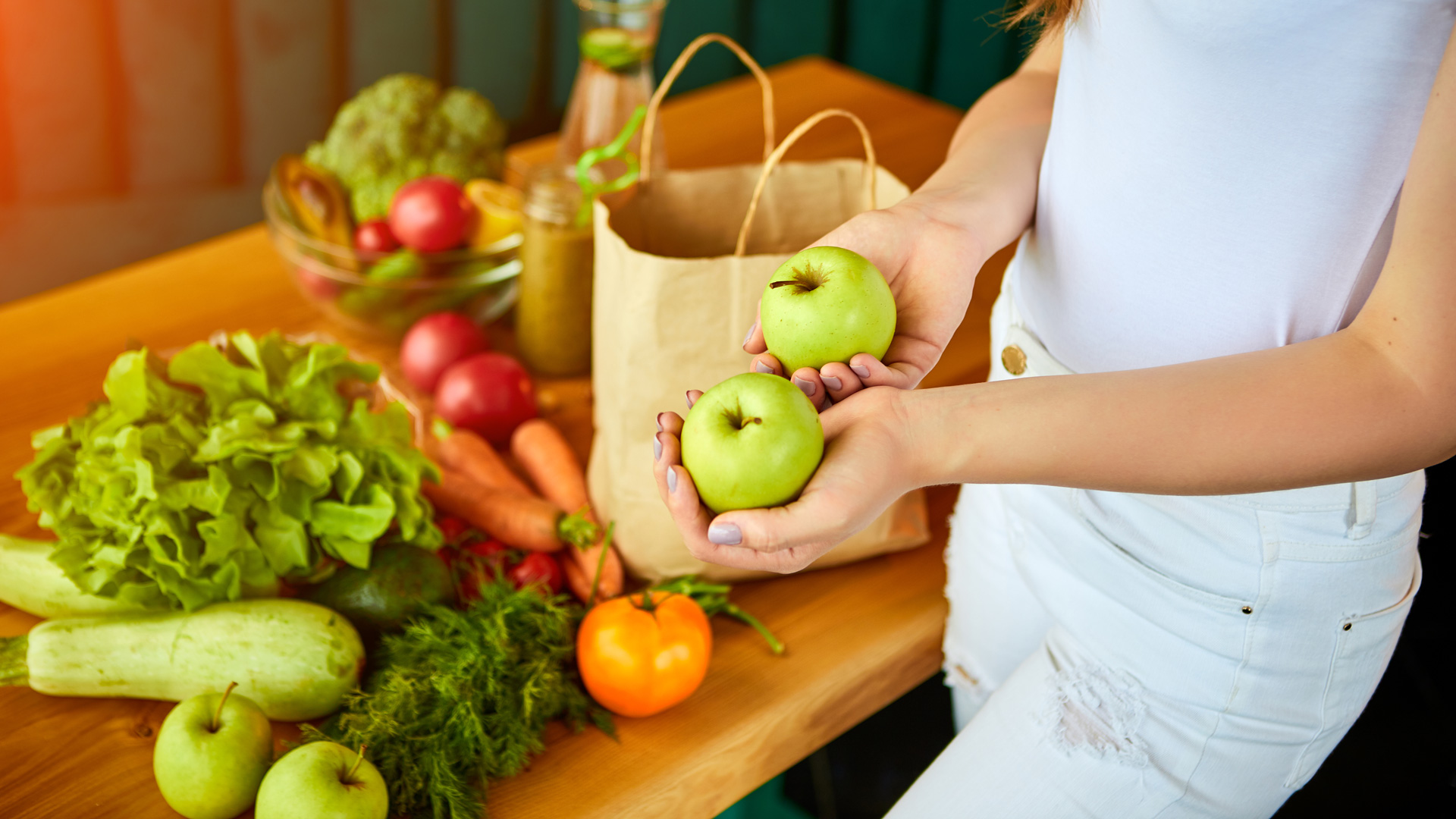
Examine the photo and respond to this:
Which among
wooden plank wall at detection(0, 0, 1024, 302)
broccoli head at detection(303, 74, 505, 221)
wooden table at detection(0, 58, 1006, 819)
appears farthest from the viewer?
wooden plank wall at detection(0, 0, 1024, 302)

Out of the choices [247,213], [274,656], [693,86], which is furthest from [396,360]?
[693,86]

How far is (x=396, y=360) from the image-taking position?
1238mm

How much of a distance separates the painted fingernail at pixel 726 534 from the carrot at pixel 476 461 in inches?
18.4

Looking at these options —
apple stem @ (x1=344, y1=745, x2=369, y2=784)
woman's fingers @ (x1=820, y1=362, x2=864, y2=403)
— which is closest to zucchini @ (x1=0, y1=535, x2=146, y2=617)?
apple stem @ (x1=344, y1=745, x2=369, y2=784)

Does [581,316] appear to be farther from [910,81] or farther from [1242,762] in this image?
[910,81]

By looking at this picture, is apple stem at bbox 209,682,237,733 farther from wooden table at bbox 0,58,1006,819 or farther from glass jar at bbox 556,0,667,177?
glass jar at bbox 556,0,667,177

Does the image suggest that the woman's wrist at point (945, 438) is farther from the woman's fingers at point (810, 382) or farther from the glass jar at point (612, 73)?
the glass jar at point (612, 73)

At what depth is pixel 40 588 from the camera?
2.84 ft

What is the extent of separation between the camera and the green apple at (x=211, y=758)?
72 centimetres

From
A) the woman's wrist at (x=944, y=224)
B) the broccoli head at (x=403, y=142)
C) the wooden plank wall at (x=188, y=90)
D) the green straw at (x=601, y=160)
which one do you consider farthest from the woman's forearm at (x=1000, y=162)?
the wooden plank wall at (x=188, y=90)

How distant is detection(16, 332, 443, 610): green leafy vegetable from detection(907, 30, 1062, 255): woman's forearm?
50 cm

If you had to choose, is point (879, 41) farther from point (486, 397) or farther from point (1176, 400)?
point (1176, 400)

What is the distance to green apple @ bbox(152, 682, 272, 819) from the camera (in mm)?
715

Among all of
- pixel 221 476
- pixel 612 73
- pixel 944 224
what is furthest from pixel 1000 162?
Answer: pixel 221 476
